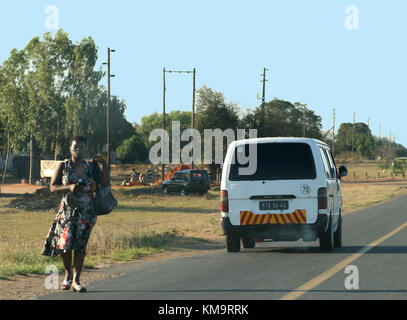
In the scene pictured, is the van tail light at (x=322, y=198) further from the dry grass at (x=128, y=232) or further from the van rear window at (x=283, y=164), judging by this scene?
the dry grass at (x=128, y=232)

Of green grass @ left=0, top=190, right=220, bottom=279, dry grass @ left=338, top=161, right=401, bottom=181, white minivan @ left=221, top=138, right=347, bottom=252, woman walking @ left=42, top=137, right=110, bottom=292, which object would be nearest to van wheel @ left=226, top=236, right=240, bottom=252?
white minivan @ left=221, top=138, right=347, bottom=252

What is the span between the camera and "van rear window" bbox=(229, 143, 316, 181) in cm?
1392

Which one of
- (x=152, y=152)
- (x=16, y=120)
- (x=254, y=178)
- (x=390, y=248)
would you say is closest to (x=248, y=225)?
(x=254, y=178)

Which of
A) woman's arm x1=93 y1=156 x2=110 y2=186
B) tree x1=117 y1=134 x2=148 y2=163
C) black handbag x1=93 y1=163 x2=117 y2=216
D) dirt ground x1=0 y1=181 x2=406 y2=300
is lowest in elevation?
dirt ground x1=0 y1=181 x2=406 y2=300

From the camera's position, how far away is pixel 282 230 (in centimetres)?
1374

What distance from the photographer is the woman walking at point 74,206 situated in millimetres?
9633

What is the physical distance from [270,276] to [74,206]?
322 cm

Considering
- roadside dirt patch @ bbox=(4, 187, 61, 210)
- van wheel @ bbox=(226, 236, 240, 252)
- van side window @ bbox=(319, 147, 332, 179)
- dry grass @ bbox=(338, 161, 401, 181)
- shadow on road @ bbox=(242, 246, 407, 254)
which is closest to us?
van side window @ bbox=(319, 147, 332, 179)

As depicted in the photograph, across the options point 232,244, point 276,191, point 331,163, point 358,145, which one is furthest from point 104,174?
point 358,145

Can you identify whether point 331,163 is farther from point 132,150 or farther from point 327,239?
point 132,150

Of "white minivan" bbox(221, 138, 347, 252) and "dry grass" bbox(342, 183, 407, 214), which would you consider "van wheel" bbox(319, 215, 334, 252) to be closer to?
"white minivan" bbox(221, 138, 347, 252)

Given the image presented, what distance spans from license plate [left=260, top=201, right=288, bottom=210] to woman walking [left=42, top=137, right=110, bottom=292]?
464cm

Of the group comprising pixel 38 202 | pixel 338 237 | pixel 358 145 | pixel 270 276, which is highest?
pixel 358 145

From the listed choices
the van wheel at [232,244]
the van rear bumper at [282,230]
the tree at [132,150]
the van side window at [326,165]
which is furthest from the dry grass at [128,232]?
the tree at [132,150]
